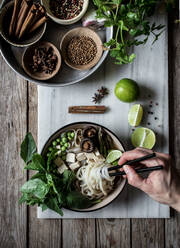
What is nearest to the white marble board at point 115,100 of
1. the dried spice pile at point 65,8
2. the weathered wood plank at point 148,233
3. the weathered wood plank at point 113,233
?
the weathered wood plank at point 148,233

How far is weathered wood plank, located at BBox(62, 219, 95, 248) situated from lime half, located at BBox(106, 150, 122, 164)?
0.45m

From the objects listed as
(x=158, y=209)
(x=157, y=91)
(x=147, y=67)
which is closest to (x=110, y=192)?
(x=158, y=209)

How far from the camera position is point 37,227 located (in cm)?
167

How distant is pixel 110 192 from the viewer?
145cm

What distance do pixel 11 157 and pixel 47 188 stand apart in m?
0.50

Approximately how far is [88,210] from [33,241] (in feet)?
1.66

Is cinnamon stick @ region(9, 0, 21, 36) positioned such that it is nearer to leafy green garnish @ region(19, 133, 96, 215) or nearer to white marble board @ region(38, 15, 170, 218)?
white marble board @ region(38, 15, 170, 218)

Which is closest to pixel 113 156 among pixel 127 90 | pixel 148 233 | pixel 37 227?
pixel 127 90

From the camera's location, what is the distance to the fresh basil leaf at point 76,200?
1352 millimetres

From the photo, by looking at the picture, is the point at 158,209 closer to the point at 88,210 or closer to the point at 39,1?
the point at 88,210

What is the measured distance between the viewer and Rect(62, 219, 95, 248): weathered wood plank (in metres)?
1.64

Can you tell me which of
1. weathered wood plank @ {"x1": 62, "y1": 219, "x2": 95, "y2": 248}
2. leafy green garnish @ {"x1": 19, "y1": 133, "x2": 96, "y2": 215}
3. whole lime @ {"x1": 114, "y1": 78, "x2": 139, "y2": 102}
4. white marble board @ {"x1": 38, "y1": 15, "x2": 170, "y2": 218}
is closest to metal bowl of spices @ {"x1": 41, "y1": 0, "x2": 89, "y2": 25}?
white marble board @ {"x1": 38, "y1": 15, "x2": 170, "y2": 218}

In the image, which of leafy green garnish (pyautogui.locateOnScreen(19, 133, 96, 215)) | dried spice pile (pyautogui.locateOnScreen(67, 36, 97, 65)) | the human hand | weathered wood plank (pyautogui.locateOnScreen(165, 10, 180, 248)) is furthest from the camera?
weathered wood plank (pyautogui.locateOnScreen(165, 10, 180, 248))

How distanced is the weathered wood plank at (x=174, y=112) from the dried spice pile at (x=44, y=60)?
712 millimetres
